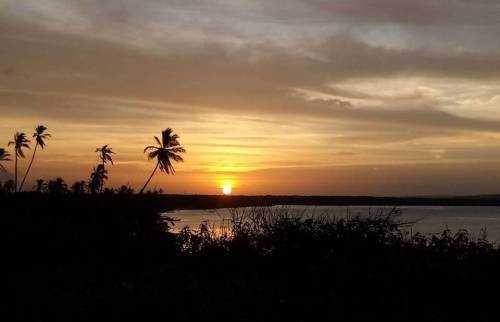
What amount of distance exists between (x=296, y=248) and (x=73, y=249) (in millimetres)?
4810

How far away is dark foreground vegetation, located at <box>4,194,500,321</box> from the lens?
687 cm

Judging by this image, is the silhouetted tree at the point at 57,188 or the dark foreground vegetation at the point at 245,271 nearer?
the dark foreground vegetation at the point at 245,271

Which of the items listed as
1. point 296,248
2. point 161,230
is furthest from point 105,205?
point 296,248

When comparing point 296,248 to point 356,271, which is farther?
point 296,248

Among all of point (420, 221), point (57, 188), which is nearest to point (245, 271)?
point (57, 188)

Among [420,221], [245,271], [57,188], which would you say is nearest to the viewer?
[245,271]

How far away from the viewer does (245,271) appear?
9109mm

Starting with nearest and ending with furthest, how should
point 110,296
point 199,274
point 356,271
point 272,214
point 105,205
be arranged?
point 110,296 → point 356,271 → point 199,274 → point 272,214 → point 105,205

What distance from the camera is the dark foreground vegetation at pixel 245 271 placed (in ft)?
22.5

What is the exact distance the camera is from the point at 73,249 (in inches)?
460

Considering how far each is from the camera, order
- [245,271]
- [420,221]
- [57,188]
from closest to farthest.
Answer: [245,271], [57,188], [420,221]

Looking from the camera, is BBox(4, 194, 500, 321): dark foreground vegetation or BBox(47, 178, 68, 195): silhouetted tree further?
BBox(47, 178, 68, 195): silhouetted tree

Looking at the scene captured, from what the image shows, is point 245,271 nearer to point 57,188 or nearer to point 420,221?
point 57,188

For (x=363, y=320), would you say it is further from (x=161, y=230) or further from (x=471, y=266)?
(x=161, y=230)
